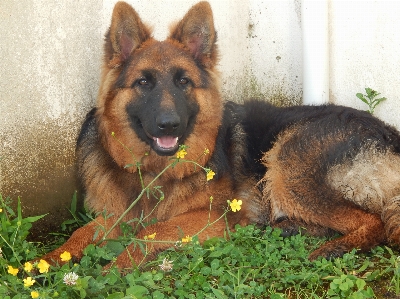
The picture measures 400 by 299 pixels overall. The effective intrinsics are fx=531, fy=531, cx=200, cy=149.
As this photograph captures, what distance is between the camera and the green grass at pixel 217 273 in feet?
11.2

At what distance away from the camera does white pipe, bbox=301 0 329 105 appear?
5.65 metres

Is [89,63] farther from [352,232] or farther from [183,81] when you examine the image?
[352,232]

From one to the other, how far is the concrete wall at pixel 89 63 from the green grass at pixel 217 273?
0.62 meters

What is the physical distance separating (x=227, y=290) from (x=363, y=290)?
0.90m

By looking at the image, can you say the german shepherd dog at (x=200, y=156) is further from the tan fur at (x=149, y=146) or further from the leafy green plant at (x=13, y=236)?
the leafy green plant at (x=13, y=236)

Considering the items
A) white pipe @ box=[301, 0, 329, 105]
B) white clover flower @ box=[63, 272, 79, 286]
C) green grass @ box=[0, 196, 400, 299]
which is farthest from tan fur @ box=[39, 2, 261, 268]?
white pipe @ box=[301, 0, 329, 105]

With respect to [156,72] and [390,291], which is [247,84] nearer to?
[156,72]

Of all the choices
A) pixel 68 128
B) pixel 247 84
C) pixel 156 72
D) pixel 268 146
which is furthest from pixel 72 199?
pixel 247 84

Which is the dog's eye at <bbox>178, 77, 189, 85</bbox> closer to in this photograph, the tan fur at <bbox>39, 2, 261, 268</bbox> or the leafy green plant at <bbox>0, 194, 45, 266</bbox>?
the tan fur at <bbox>39, 2, 261, 268</bbox>

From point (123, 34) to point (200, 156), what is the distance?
3.99 ft

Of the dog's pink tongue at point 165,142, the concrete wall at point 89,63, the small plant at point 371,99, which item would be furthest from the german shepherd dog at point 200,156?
the small plant at point 371,99

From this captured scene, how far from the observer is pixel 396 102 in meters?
5.40

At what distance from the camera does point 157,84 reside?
4332 millimetres

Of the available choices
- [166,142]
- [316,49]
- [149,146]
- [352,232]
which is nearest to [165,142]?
[166,142]
